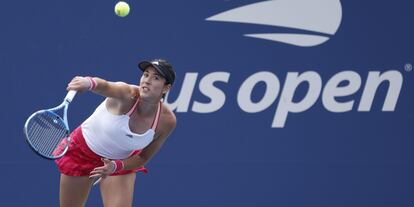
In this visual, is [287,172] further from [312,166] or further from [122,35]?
[122,35]

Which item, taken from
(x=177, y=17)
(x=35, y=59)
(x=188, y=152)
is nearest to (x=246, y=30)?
(x=177, y=17)

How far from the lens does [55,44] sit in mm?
7324

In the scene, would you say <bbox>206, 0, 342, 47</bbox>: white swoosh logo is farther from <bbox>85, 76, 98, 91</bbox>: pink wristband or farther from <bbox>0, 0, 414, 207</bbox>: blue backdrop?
<bbox>85, 76, 98, 91</bbox>: pink wristband

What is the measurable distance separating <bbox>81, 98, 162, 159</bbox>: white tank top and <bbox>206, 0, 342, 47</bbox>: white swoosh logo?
1.69m

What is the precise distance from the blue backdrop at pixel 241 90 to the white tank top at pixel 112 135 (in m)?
1.29

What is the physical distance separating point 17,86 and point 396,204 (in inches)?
116

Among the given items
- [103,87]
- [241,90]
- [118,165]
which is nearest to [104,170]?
[118,165]

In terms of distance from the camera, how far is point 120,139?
6.05 meters

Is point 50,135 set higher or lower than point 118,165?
lower

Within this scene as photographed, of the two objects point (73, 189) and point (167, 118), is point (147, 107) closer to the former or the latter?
point (167, 118)

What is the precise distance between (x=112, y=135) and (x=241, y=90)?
177 cm

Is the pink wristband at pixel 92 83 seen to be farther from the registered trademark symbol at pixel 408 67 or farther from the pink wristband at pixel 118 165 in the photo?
the registered trademark symbol at pixel 408 67

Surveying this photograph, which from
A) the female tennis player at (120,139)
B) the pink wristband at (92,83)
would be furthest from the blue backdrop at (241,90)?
the pink wristband at (92,83)

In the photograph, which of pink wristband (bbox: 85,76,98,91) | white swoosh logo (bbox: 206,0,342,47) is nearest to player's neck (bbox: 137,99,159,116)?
pink wristband (bbox: 85,76,98,91)
